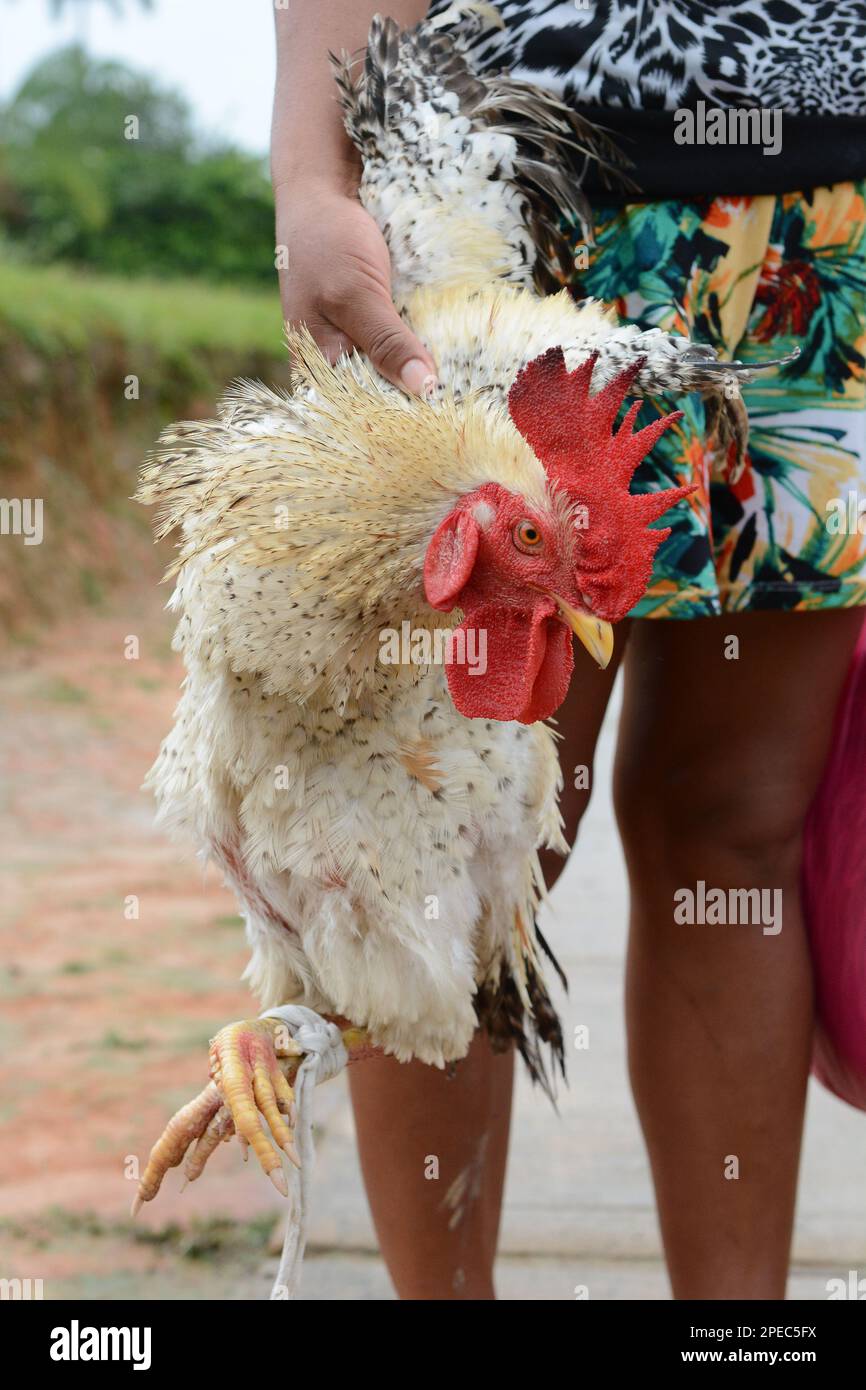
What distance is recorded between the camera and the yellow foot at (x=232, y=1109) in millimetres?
1263

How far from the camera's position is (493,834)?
1.48m

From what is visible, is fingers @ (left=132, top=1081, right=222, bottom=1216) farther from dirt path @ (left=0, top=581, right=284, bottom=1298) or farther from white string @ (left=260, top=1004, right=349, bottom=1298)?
dirt path @ (left=0, top=581, right=284, bottom=1298)

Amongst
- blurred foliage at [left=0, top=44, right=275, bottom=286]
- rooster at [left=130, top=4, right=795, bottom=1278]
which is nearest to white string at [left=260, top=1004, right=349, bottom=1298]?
rooster at [left=130, top=4, right=795, bottom=1278]

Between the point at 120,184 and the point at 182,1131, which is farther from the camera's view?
the point at 120,184

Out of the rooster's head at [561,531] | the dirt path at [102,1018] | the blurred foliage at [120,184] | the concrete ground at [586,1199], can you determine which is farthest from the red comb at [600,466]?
the blurred foliage at [120,184]

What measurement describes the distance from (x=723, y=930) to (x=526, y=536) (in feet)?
2.27

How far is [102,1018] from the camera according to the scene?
11.3 ft

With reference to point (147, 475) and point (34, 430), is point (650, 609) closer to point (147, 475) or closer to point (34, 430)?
point (147, 475)

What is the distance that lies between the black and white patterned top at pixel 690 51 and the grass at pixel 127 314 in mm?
6467

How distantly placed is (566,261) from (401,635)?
471 mm

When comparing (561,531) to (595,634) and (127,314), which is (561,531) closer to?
(595,634)

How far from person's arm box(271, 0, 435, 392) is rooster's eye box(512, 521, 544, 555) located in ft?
0.55

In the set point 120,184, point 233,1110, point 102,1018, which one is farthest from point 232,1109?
point 120,184

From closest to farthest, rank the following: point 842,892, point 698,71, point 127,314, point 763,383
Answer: point 698,71 < point 763,383 < point 842,892 < point 127,314
